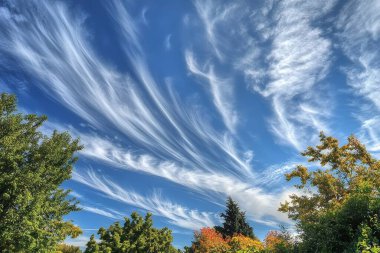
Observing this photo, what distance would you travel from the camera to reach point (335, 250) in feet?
30.1

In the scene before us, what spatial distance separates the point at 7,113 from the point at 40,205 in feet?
24.8

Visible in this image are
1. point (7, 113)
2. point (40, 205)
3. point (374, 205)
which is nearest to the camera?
point (374, 205)

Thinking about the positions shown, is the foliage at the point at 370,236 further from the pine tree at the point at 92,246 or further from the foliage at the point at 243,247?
the pine tree at the point at 92,246

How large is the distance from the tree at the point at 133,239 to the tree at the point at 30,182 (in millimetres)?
4541

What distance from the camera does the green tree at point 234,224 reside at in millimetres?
49906

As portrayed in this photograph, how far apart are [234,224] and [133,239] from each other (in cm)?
2706

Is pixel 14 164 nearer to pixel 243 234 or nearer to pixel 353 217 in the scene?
pixel 353 217

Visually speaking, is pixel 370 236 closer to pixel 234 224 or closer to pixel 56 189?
pixel 56 189

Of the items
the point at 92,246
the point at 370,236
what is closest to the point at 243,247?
the point at 370,236

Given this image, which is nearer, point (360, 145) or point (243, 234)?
point (360, 145)

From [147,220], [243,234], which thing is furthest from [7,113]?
[243,234]

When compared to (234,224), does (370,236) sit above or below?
below

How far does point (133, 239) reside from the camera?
28.0 meters

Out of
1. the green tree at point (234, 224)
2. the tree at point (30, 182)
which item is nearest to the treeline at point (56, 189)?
the tree at point (30, 182)
